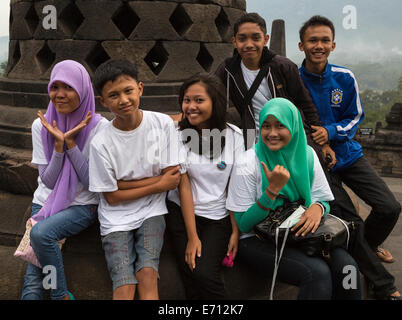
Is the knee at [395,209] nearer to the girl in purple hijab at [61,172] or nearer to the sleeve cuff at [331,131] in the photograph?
the sleeve cuff at [331,131]

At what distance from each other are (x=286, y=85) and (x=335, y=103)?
44 centimetres

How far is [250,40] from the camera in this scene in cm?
265

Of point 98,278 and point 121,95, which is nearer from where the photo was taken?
point 121,95

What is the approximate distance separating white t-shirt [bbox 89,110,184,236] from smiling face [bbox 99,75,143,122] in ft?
0.44

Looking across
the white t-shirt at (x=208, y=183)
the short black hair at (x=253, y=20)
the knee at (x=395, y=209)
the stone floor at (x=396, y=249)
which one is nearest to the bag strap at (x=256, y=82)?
the short black hair at (x=253, y=20)

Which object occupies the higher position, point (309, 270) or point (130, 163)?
point (130, 163)

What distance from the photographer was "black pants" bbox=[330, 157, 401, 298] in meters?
2.59

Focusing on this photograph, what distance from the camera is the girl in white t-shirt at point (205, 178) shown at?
2279 mm

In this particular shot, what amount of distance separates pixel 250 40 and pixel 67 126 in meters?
1.32

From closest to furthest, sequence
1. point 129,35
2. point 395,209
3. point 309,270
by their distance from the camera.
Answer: point 309,270, point 395,209, point 129,35

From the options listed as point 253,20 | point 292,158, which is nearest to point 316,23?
point 253,20

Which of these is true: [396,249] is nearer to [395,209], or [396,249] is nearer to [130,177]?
[395,209]

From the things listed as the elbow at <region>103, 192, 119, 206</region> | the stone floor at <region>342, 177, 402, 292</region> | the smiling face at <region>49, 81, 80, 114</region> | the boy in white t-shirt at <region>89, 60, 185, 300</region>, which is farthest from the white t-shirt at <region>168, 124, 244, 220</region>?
the stone floor at <region>342, 177, 402, 292</region>

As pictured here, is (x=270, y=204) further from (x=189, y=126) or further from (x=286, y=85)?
(x=286, y=85)
